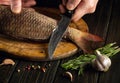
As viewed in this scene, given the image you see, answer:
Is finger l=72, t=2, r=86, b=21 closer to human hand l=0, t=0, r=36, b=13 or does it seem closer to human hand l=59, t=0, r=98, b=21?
human hand l=59, t=0, r=98, b=21

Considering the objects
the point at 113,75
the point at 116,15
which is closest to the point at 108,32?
the point at 116,15

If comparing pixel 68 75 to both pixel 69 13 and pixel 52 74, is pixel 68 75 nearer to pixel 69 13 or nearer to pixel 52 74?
pixel 52 74

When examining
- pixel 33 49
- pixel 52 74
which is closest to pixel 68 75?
pixel 52 74

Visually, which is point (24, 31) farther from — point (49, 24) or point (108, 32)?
point (108, 32)

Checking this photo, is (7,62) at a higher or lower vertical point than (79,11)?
lower

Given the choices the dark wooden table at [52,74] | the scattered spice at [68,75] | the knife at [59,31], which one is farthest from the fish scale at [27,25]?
the scattered spice at [68,75]

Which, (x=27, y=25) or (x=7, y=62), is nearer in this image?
(x=7, y=62)

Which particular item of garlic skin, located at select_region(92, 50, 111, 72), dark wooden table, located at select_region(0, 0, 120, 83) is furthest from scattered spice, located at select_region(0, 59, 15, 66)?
garlic skin, located at select_region(92, 50, 111, 72)
